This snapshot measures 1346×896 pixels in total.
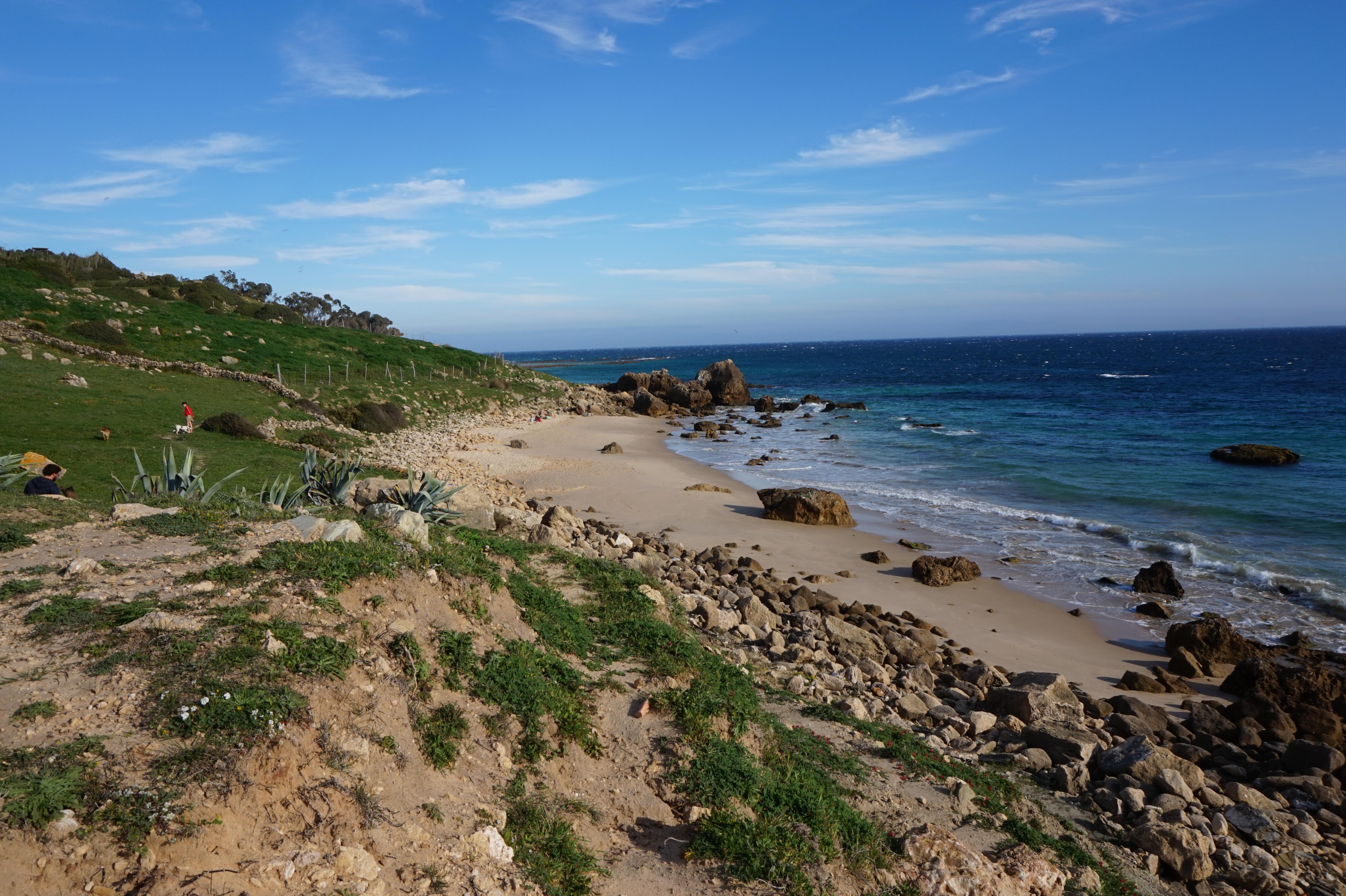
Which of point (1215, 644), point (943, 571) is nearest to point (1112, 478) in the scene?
point (943, 571)

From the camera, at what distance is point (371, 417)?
108ft

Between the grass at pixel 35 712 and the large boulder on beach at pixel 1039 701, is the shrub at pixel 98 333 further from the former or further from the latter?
the large boulder on beach at pixel 1039 701

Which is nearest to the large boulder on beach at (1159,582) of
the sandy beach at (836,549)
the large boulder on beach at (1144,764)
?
the sandy beach at (836,549)

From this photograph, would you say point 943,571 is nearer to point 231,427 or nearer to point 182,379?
point 231,427

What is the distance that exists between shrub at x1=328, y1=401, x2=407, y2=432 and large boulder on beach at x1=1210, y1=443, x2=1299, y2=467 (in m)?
37.0

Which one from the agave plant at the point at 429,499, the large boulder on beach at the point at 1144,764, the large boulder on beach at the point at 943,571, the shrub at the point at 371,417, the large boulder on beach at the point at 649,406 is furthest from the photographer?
the large boulder on beach at the point at 649,406

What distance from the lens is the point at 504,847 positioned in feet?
17.1

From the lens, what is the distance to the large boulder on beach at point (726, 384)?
214ft

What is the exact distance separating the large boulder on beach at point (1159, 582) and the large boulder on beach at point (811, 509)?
7.42 metres

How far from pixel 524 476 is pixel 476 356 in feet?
134

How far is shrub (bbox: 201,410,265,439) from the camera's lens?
2253 centimetres

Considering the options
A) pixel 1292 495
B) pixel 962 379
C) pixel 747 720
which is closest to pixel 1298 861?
pixel 747 720

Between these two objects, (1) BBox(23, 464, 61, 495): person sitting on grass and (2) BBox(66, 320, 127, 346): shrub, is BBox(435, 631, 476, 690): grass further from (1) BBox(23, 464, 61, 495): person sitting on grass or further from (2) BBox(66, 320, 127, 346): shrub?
(2) BBox(66, 320, 127, 346): shrub

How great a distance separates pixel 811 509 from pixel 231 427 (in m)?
18.1
